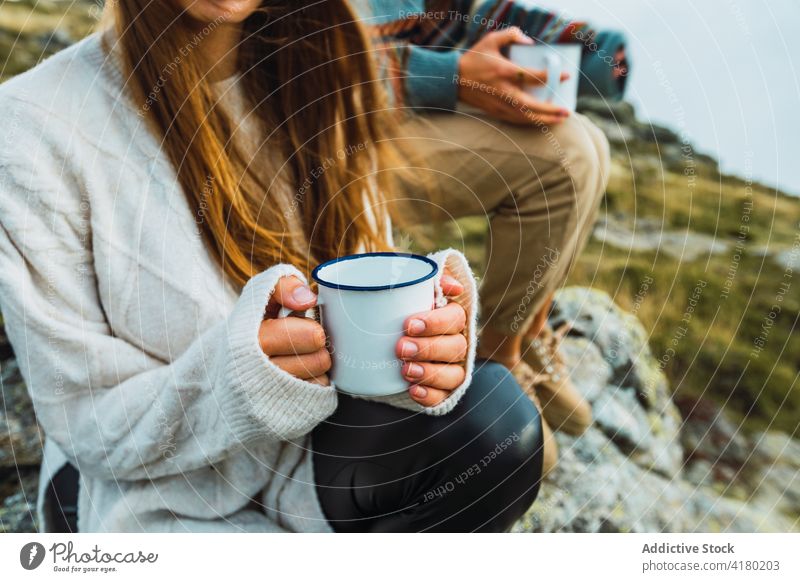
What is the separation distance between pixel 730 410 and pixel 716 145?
235mm

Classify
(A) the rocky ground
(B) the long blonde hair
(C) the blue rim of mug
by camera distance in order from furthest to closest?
(A) the rocky ground < (B) the long blonde hair < (C) the blue rim of mug

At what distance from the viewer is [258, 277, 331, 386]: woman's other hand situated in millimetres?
483

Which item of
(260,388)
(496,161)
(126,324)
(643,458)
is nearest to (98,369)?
(126,324)

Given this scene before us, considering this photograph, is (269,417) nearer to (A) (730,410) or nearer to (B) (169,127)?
(B) (169,127)

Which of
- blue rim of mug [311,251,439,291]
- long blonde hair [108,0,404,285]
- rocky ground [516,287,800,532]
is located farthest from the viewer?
rocky ground [516,287,800,532]

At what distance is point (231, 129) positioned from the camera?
23.4 inches

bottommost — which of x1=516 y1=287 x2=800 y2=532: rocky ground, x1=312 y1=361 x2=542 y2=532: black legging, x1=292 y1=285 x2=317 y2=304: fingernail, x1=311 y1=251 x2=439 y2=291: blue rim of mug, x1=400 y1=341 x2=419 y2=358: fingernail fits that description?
x1=516 y1=287 x2=800 y2=532: rocky ground

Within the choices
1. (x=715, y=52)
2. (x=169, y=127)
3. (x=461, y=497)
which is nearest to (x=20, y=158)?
(x=169, y=127)

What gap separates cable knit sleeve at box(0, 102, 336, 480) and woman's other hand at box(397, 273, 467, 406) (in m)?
0.06

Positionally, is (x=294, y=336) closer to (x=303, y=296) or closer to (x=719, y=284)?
(x=303, y=296)

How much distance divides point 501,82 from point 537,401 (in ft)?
0.95

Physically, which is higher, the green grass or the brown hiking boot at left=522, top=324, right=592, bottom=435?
the green grass

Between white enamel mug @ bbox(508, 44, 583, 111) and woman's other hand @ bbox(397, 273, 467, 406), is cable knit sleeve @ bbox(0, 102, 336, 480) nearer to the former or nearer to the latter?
woman's other hand @ bbox(397, 273, 467, 406)

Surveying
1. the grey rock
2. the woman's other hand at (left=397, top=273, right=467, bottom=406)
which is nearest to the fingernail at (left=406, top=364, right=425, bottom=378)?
the woman's other hand at (left=397, top=273, right=467, bottom=406)
